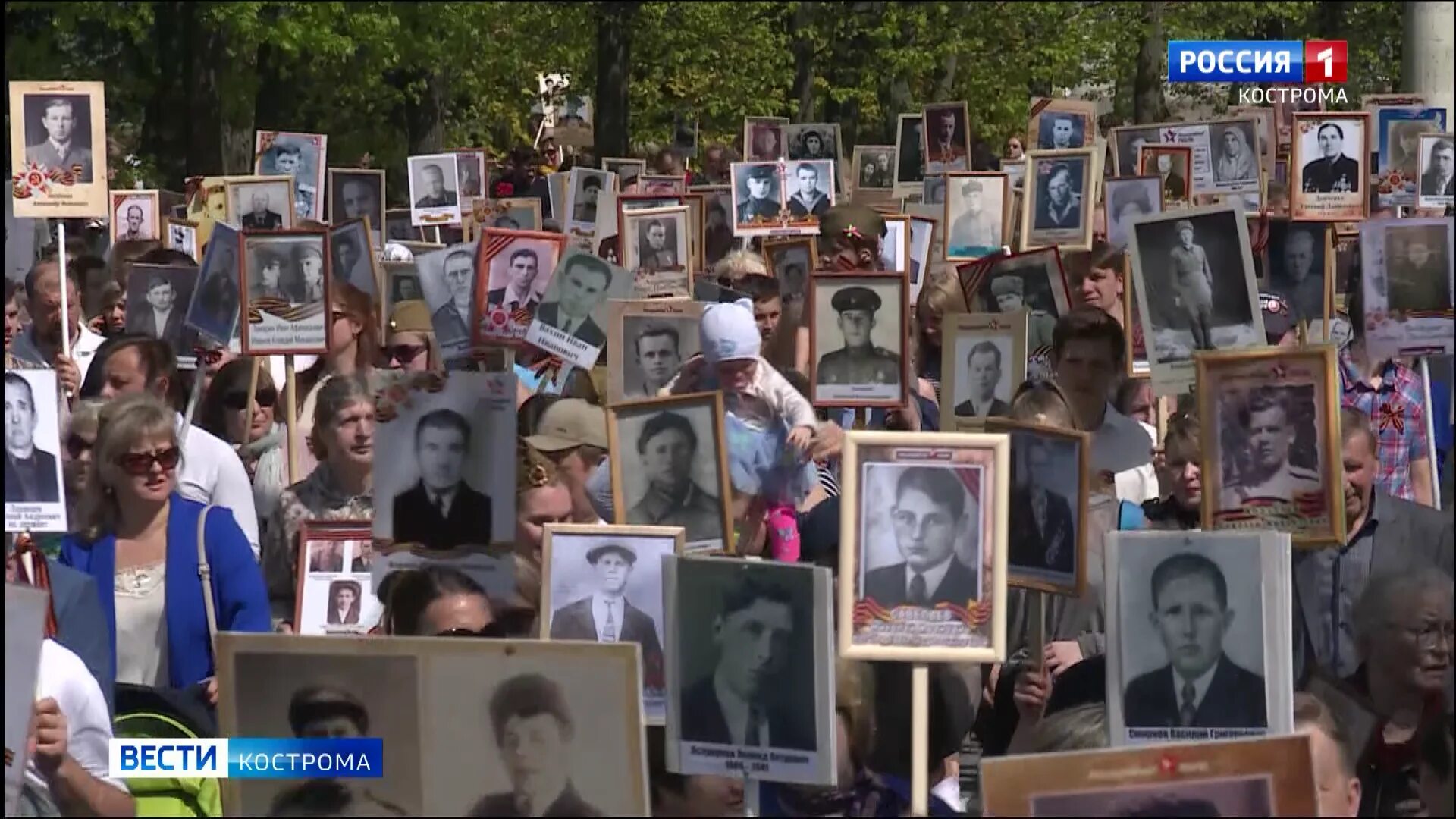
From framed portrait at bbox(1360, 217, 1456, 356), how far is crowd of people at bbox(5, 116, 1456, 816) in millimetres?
490

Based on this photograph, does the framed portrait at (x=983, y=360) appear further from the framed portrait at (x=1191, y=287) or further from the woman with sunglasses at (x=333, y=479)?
the woman with sunglasses at (x=333, y=479)

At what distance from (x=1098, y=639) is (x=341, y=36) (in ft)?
80.2

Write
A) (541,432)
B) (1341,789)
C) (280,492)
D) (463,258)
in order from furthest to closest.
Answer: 1. (463,258)
2. (280,492)
3. (541,432)
4. (1341,789)

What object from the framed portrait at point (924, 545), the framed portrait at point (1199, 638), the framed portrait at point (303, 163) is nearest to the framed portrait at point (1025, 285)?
the framed portrait at point (1199, 638)

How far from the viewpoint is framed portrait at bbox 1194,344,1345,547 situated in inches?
222

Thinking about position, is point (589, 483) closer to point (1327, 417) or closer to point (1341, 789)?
point (1327, 417)

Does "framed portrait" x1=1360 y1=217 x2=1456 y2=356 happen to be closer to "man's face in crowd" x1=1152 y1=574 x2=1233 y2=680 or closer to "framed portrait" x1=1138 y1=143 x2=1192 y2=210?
"man's face in crowd" x1=1152 y1=574 x2=1233 y2=680

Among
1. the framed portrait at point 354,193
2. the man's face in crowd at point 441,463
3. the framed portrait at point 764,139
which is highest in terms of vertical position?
the framed portrait at point 764,139

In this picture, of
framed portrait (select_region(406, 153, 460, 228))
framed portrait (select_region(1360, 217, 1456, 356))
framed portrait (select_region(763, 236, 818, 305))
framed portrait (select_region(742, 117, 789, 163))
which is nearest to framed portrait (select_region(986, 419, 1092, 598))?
framed portrait (select_region(1360, 217, 1456, 356))

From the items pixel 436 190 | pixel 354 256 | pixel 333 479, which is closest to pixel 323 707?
pixel 333 479

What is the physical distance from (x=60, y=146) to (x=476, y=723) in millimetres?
7779

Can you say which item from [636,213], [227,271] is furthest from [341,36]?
[227,271]

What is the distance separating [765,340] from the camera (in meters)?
9.71

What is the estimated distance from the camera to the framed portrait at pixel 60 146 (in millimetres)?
10969
